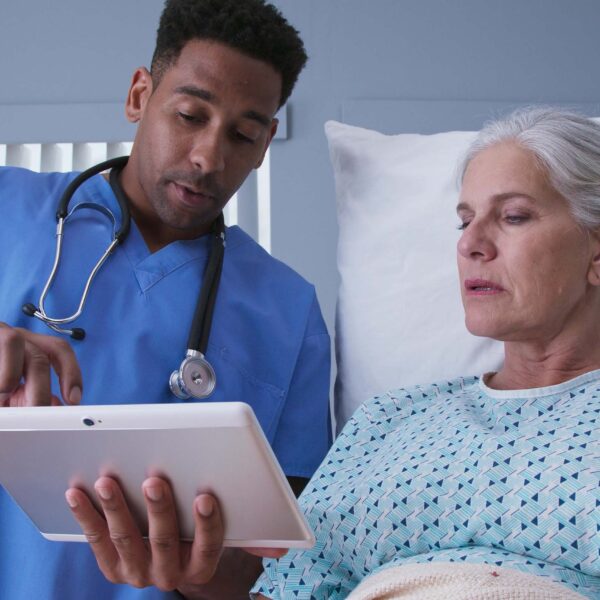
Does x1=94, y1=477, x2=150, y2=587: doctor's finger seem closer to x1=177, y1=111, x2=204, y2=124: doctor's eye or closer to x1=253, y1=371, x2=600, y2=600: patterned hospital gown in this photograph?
x1=253, y1=371, x2=600, y2=600: patterned hospital gown

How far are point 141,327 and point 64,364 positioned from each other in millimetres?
299

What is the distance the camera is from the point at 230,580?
4.16 ft

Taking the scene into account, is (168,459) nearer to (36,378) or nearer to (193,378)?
(36,378)

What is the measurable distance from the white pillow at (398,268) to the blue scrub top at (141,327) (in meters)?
0.13

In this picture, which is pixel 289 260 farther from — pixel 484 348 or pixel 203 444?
pixel 203 444

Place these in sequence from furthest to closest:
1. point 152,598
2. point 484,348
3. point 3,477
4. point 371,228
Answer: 1. point 371,228
2. point 484,348
3. point 152,598
4. point 3,477

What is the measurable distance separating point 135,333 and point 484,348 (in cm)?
61

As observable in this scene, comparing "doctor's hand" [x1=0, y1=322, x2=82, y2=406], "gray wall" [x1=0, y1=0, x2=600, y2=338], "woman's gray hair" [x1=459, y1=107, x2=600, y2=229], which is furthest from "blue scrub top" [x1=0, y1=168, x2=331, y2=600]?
"gray wall" [x1=0, y1=0, x2=600, y2=338]

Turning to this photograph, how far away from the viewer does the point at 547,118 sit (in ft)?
4.41

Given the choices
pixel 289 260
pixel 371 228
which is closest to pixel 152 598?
pixel 371 228

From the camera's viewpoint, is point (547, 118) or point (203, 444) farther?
point (547, 118)

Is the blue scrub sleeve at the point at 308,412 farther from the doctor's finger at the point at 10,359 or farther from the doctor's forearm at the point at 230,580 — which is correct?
the doctor's finger at the point at 10,359

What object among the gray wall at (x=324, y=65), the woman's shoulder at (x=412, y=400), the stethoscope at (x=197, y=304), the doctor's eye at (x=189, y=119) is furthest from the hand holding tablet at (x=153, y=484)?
the gray wall at (x=324, y=65)

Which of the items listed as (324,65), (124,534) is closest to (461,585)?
(124,534)
